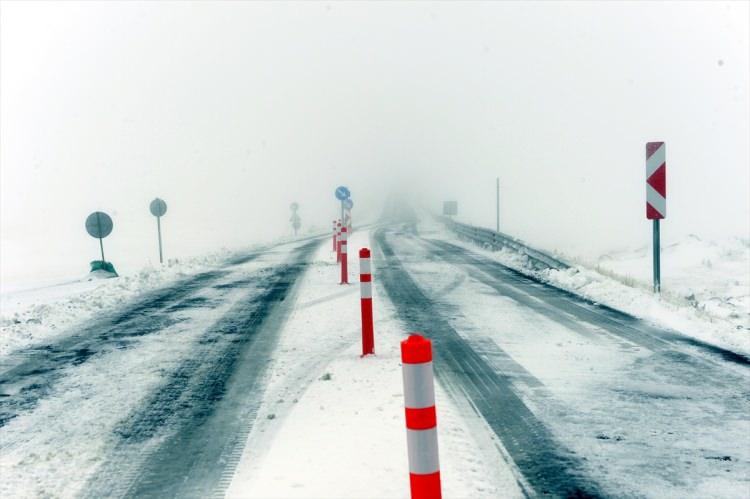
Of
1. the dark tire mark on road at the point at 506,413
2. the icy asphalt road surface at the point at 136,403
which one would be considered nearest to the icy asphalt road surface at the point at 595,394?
the dark tire mark on road at the point at 506,413

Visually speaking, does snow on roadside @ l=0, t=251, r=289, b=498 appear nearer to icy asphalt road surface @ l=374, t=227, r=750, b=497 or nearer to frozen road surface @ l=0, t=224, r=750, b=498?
frozen road surface @ l=0, t=224, r=750, b=498

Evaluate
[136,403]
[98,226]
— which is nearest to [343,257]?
[136,403]

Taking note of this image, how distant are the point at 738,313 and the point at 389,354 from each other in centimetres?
593

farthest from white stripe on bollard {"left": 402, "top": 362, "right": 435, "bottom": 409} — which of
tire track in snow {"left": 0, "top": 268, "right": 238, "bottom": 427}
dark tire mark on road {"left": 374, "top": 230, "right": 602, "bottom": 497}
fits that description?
tire track in snow {"left": 0, "top": 268, "right": 238, "bottom": 427}

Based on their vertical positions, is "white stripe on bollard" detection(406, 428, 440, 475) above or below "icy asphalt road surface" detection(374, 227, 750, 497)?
above

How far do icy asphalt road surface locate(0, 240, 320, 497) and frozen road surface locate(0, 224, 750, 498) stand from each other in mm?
21

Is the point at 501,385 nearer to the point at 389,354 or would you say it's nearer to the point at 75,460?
the point at 389,354

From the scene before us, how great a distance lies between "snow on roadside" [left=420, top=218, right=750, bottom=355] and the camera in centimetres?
773

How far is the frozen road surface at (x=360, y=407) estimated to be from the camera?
3.89m

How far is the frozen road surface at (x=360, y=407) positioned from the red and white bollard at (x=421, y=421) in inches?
41.8

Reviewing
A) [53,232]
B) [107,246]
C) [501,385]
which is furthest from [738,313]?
[53,232]

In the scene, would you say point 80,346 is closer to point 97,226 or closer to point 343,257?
point 343,257

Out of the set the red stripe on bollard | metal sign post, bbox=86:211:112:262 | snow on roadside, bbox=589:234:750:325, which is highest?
metal sign post, bbox=86:211:112:262

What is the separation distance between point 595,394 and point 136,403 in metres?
4.00
